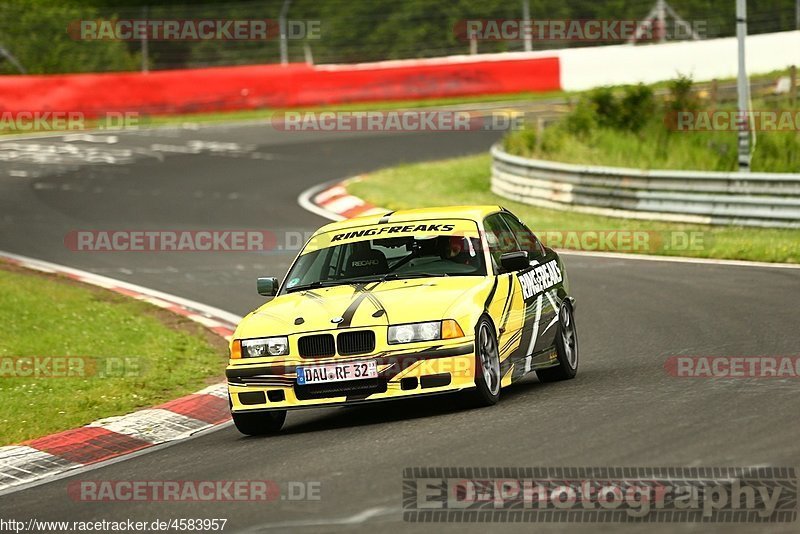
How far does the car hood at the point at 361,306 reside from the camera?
9102 mm

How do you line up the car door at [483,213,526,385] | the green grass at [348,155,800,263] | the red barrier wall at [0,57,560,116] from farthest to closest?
the red barrier wall at [0,57,560,116] → the green grass at [348,155,800,263] → the car door at [483,213,526,385]

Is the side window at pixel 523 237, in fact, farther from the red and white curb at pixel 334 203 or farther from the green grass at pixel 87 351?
the red and white curb at pixel 334 203

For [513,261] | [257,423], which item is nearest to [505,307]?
[513,261]

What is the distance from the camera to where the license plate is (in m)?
8.99

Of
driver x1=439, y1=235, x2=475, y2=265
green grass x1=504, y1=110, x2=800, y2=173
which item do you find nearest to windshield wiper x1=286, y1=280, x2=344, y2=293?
driver x1=439, y1=235, x2=475, y2=265

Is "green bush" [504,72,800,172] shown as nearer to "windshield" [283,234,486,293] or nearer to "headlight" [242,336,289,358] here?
"windshield" [283,234,486,293]

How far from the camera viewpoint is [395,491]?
685 centimetres

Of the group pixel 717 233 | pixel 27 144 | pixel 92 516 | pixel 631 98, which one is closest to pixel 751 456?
pixel 92 516

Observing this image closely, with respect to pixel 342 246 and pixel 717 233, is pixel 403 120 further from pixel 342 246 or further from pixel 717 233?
pixel 342 246

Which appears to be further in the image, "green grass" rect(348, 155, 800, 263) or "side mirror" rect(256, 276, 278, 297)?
"green grass" rect(348, 155, 800, 263)

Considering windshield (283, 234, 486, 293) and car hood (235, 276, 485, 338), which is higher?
windshield (283, 234, 486, 293)

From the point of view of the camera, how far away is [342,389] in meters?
9.05

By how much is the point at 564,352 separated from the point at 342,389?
8.08 ft

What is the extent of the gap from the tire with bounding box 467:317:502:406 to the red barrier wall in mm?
27864
